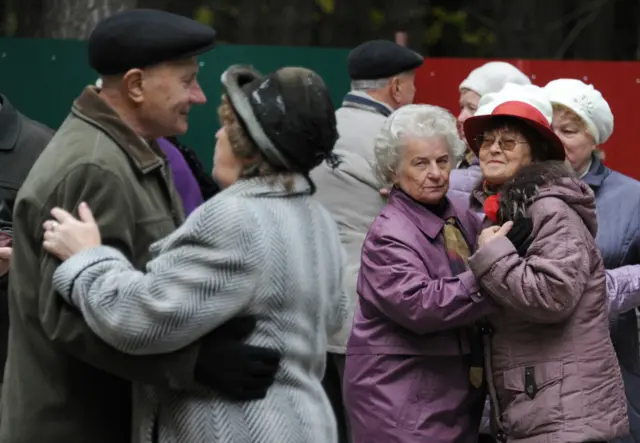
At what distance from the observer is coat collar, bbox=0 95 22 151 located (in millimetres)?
5336

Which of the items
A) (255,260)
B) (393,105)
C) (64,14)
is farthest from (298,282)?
(64,14)

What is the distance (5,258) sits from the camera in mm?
4836

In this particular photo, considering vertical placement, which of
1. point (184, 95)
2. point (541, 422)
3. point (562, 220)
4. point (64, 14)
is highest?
point (184, 95)

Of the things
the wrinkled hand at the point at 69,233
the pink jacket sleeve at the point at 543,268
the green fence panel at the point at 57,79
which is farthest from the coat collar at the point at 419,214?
the green fence panel at the point at 57,79

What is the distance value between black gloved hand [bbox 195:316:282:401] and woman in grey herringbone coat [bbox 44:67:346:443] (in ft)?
0.10

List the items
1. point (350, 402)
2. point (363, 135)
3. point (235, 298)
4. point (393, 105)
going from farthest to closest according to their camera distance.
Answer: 1. point (393, 105)
2. point (363, 135)
3. point (350, 402)
4. point (235, 298)

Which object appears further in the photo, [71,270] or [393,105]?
[393,105]

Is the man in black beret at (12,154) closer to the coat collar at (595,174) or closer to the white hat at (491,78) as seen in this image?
the coat collar at (595,174)

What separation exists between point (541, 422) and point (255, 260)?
1.44 meters

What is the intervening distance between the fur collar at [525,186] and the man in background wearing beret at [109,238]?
1.26 meters

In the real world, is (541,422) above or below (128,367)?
below

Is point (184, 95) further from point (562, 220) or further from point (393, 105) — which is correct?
point (393, 105)

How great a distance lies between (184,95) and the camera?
3957mm

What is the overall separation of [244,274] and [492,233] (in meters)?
1.41
